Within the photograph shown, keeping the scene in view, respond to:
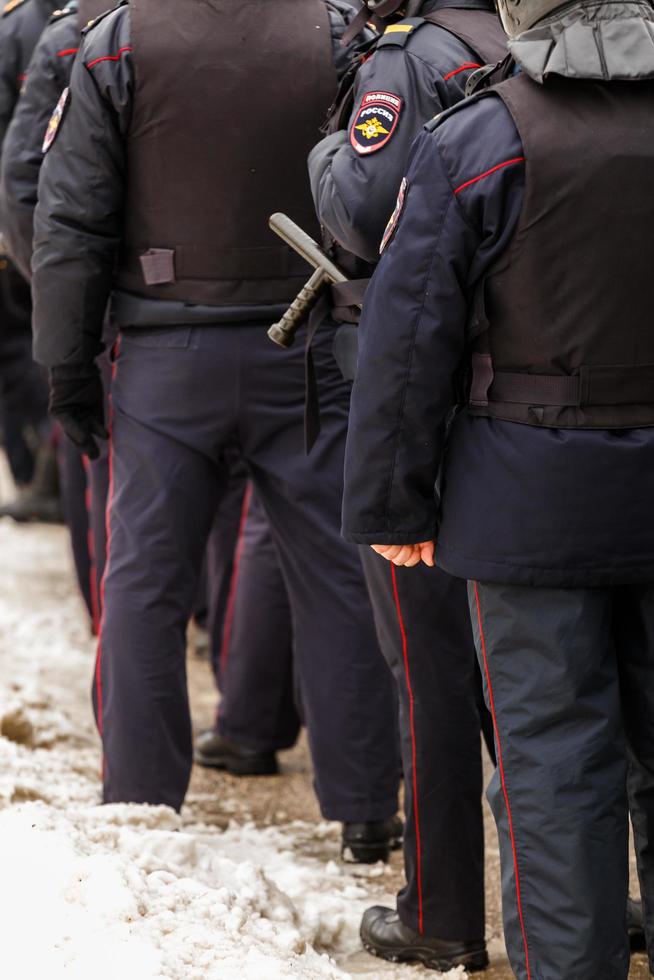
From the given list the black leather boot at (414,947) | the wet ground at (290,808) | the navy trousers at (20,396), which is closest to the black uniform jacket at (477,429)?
the black leather boot at (414,947)

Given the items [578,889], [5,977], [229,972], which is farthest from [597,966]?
[5,977]

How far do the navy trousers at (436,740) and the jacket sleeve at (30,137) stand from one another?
1.84m

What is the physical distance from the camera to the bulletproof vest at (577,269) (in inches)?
98.9

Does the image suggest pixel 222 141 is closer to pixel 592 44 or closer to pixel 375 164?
pixel 375 164

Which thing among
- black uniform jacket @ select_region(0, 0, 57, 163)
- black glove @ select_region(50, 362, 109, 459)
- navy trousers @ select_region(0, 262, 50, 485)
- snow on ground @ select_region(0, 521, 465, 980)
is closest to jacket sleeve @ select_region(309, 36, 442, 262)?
black glove @ select_region(50, 362, 109, 459)

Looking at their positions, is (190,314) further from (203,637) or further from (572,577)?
(203,637)

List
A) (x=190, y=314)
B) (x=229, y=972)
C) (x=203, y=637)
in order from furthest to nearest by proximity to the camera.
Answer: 1. (x=203, y=637)
2. (x=190, y=314)
3. (x=229, y=972)

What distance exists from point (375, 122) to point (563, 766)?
1.27m

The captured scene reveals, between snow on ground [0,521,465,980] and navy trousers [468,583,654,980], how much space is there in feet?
1.61

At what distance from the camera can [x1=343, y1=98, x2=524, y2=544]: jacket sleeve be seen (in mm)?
2555

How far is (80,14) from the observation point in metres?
4.42

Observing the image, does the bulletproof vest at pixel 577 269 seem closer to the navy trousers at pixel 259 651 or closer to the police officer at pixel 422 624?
the police officer at pixel 422 624

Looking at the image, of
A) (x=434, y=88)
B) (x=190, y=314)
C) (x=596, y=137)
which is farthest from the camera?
(x=190, y=314)

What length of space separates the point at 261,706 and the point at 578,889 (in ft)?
7.31
